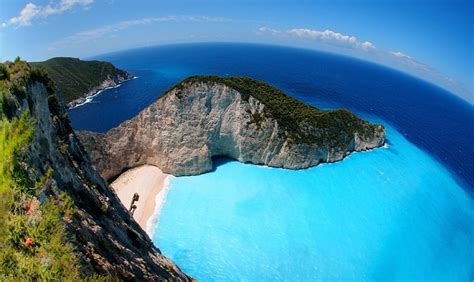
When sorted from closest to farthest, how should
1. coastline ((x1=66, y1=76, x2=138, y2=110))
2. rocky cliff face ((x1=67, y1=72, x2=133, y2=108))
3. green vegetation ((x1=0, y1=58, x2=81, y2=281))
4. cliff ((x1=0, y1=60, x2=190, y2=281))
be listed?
green vegetation ((x1=0, y1=58, x2=81, y2=281))
cliff ((x1=0, y1=60, x2=190, y2=281))
coastline ((x1=66, y1=76, x2=138, y2=110))
rocky cliff face ((x1=67, y1=72, x2=133, y2=108))

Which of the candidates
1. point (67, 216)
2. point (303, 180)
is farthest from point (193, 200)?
point (67, 216)

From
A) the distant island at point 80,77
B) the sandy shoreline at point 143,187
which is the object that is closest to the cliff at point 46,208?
the sandy shoreline at point 143,187

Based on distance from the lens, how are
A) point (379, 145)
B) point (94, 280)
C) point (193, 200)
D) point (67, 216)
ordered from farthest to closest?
point (379, 145) → point (193, 200) → point (67, 216) → point (94, 280)

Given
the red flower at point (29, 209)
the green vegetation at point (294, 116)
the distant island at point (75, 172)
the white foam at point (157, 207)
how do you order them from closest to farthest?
the distant island at point (75, 172) < the red flower at point (29, 209) < the white foam at point (157, 207) < the green vegetation at point (294, 116)

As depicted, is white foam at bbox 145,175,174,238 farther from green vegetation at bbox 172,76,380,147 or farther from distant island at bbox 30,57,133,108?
distant island at bbox 30,57,133,108

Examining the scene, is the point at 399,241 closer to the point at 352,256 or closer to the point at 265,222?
the point at 352,256

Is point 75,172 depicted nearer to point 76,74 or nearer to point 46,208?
point 46,208

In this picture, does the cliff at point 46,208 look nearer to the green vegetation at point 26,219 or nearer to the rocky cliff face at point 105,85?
the green vegetation at point 26,219

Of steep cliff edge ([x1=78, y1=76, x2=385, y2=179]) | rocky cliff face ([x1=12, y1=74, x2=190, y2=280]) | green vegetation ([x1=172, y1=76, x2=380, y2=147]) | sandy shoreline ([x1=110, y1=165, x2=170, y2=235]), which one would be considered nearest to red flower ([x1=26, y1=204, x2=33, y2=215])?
rocky cliff face ([x1=12, y1=74, x2=190, y2=280])
